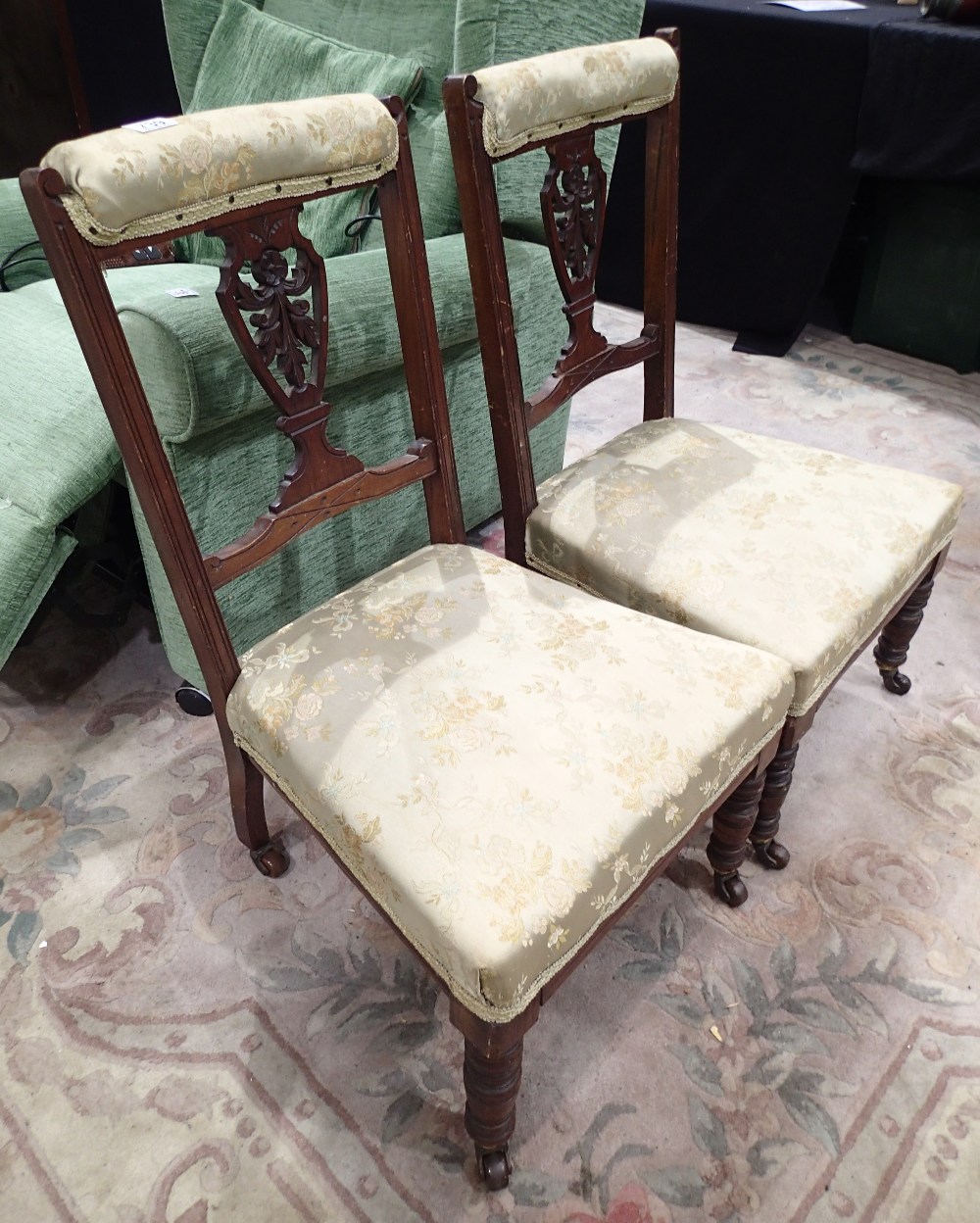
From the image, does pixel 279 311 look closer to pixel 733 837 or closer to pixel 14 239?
pixel 733 837

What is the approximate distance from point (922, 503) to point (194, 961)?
1096mm

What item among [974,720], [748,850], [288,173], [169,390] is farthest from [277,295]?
[974,720]

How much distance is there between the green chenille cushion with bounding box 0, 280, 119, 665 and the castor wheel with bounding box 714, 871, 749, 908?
1.00m

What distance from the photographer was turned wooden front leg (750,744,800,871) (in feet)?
3.38

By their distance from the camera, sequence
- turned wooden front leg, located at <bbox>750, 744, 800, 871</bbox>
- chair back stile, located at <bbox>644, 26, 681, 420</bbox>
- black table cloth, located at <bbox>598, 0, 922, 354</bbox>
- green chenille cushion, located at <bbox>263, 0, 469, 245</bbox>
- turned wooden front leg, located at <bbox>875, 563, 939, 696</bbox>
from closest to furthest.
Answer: turned wooden front leg, located at <bbox>750, 744, 800, 871</bbox> < chair back stile, located at <bbox>644, 26, 681, 420</bbox> < turned wooden front leg, located at <bbox>875, 563, 939, 696</bbox> < green chenille cushion, located at <bbox>263, 0, 469, 245</bbox> < black table cloth, located at <bbox>598, 0, 922, 354</bbox>

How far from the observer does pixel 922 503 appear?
3.78 feet

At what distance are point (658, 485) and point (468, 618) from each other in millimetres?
373

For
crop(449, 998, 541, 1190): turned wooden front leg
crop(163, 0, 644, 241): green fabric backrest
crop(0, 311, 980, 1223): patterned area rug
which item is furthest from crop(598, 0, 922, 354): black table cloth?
crop(449, 998, 541, 1190): turned wooden front leg

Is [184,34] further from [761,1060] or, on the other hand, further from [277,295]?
[761,1060]

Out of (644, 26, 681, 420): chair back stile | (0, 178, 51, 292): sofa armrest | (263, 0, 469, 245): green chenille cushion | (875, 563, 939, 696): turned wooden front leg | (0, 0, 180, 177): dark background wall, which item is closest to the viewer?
(644, 26, 681, 420): chair back stile

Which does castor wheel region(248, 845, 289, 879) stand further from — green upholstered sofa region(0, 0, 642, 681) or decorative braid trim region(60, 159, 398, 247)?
decorative braid trim region(60, 159, 398, 247)

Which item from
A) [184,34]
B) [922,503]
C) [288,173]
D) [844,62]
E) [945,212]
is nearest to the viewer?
[288,173]

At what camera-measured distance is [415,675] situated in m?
0.89

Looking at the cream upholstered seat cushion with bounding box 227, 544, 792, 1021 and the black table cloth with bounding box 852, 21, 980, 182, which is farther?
the black table cloth with bounding box 852, 21, 980, 182
